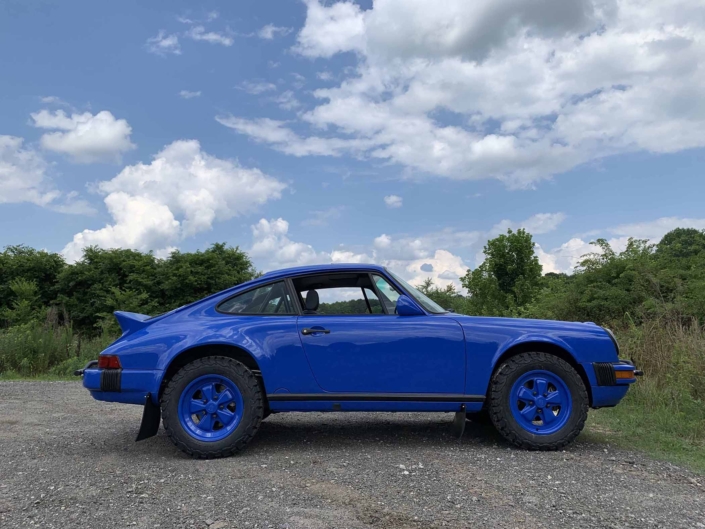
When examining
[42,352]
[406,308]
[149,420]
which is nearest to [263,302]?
[406,308]

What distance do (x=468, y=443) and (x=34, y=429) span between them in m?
4.44

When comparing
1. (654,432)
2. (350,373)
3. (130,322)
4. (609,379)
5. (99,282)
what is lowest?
(654,432)

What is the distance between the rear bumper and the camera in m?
4.58

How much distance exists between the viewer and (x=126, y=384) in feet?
15.0

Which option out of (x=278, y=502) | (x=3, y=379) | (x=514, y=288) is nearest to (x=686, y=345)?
(x=278, y=502)

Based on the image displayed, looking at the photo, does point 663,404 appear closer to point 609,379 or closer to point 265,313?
point 609,379

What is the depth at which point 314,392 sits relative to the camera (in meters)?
4.61

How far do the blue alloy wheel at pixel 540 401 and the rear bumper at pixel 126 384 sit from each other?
2957mm

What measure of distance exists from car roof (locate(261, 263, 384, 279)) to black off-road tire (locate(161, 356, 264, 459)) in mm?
914

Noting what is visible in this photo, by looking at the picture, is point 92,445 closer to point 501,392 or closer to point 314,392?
point 314,392

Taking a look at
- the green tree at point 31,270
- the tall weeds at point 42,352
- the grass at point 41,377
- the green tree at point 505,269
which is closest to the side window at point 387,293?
the grass at point 41,377

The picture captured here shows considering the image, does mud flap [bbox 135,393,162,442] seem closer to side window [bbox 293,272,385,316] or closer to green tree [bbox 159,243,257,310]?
side window [bbox 293,272,385,316]

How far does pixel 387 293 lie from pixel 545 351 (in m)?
1.46

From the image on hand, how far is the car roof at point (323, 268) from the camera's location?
504 centimetres
